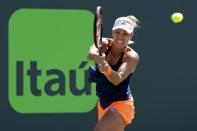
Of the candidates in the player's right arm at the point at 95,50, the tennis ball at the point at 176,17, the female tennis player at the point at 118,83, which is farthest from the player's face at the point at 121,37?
the tennis ball at the point at 176,17

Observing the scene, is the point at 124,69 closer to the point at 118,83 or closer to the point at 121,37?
the point at 118,83

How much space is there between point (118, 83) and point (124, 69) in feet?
0.38

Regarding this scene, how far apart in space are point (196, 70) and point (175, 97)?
1.29 feet

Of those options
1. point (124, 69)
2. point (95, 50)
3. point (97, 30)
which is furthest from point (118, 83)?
point (97, 30)

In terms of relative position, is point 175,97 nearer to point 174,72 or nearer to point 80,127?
point 174,72

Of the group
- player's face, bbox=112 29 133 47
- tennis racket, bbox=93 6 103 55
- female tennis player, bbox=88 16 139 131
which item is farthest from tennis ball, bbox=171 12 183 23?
tennis racket, bbox=93 6 103 55

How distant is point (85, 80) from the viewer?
6.59 metres

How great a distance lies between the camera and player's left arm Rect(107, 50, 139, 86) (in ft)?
14.1

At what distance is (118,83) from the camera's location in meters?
4.42

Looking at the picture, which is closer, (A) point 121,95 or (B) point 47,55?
(A) point 121,95

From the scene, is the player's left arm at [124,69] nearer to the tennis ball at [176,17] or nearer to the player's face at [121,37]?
the player's face at [121,37]

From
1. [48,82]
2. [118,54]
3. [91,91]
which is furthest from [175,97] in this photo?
[118,54]

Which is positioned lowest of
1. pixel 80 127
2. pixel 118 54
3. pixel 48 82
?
pixel 80 127

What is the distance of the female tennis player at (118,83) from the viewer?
450 centimetres
